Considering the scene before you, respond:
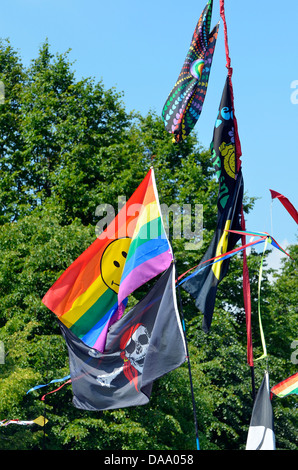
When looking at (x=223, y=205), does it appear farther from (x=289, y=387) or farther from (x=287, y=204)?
(x=289, y=387)

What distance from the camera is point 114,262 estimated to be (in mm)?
10086

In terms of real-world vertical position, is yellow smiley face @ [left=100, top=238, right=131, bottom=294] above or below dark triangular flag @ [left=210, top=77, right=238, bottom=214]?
below

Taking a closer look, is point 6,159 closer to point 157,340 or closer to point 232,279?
point 232,279

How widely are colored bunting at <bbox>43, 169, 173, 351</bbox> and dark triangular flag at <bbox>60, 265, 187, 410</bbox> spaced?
0.21m

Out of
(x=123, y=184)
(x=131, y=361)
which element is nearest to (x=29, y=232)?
(x=123, y=184)

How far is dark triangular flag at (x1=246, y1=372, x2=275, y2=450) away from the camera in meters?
8.01

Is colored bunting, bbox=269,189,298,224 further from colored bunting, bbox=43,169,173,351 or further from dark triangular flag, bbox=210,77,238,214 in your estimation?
colored bunting, bbox=43,169,173,351

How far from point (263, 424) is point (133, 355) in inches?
76.7

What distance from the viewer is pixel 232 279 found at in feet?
79.5

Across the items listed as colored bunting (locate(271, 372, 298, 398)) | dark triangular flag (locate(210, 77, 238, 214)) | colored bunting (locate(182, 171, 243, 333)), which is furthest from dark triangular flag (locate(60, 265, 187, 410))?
colored bunting (locate(271, 372, 298, 398))

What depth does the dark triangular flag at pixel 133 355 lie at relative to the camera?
830cm

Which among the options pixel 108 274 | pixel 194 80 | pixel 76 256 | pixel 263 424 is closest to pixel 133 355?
pixel 108 274
